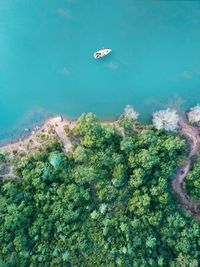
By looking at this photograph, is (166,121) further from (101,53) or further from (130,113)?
(101,53)

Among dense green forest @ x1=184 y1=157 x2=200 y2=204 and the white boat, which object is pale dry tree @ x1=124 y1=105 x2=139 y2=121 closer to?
the white boat

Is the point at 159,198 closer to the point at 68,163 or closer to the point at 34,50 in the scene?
the point at 68,163

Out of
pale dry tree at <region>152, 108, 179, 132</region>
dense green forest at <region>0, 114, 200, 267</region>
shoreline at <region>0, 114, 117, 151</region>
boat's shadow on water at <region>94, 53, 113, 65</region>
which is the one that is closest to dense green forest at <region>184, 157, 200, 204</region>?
dense green forest at <region>0, 114, 200, 267</region>

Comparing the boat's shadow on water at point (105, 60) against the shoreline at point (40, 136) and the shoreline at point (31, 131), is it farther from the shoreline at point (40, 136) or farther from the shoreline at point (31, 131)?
the shoreline at point (40, 136)

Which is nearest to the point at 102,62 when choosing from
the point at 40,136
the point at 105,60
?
the point at 105,60

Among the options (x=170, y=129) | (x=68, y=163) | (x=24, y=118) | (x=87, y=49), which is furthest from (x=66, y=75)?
(x=170, y=129)
